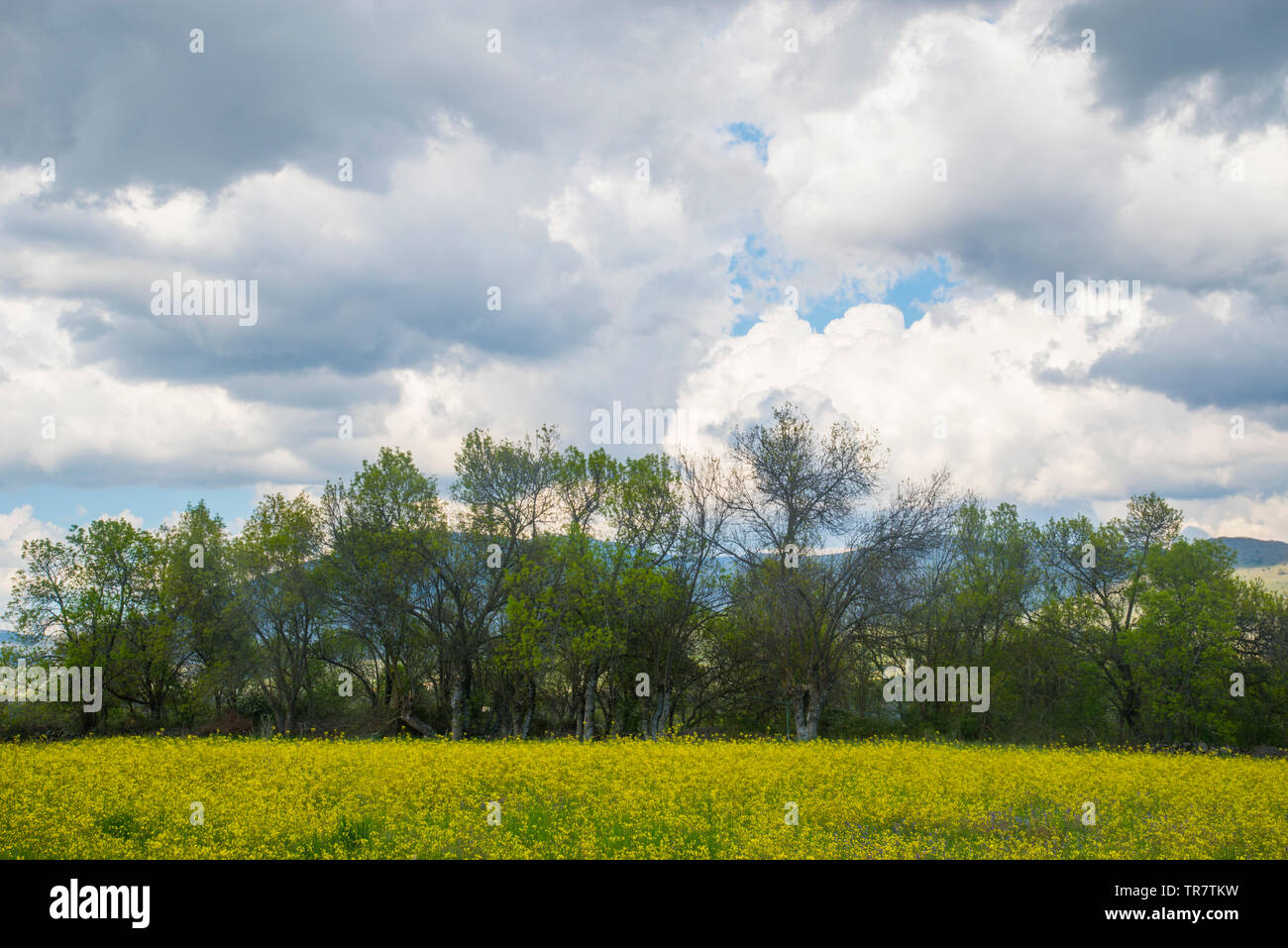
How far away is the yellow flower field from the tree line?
14.1m

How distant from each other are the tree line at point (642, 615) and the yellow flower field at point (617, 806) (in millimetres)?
14142

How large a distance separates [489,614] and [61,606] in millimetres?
21547

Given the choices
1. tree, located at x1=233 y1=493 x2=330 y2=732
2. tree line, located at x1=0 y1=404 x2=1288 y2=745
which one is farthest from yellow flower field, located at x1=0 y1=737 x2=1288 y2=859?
tree, located at x1=233 y1=493 x2=330 y2=732

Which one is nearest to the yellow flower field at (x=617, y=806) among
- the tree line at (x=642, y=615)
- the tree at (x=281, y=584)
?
the tree line at (x=642, y=615)

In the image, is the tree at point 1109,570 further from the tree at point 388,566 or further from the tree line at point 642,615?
the tree at point 388,566

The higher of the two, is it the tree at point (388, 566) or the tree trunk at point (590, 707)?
the tree at point (388, 566)

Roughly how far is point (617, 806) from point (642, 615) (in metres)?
23.6

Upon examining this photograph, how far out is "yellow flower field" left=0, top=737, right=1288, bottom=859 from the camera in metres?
11.2

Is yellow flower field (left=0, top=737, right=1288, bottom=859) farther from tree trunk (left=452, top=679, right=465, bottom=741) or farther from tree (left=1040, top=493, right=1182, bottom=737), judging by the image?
tree (left=1040, top=493, right=1182, bottom=737)

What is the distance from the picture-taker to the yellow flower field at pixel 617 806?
36.6 feet

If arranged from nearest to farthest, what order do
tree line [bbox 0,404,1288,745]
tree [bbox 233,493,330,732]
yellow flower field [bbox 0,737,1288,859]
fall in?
1. yellow flower field [bbox 0,737,1288,859]
2. tree line [bbox 0,404,1288,745]
3. tree [bbox 233,493,330,732]
